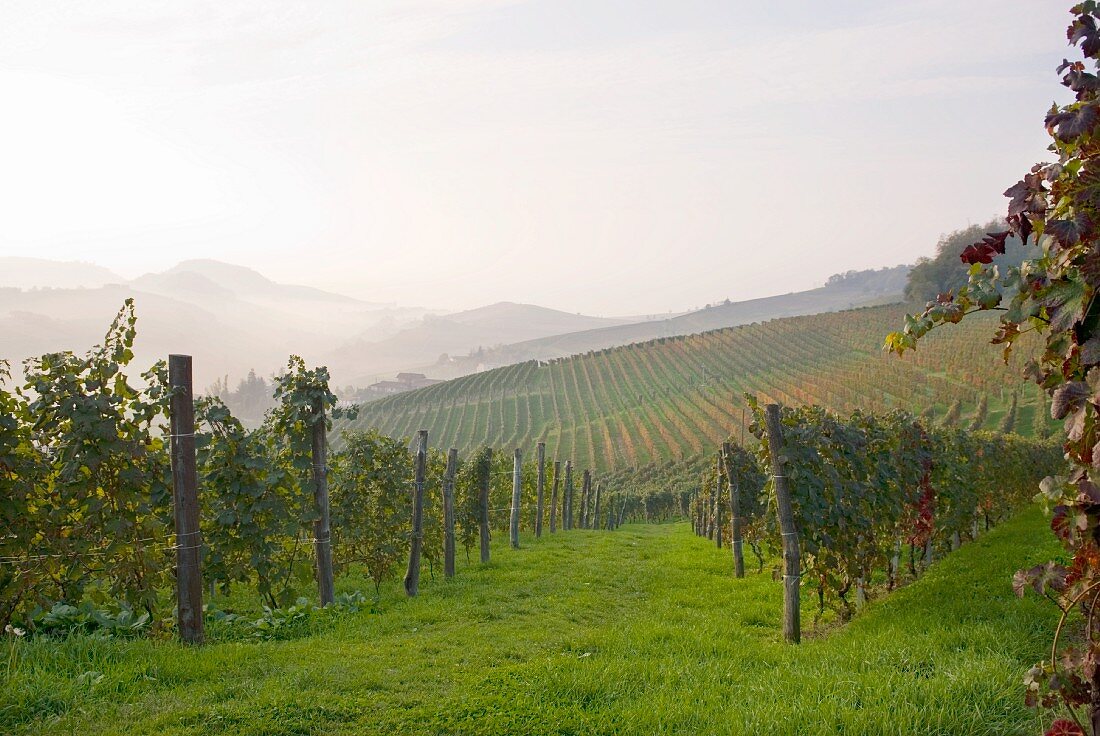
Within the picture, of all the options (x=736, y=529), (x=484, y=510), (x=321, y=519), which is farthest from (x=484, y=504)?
(x=321, y=519)

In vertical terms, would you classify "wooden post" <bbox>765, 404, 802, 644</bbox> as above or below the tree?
below

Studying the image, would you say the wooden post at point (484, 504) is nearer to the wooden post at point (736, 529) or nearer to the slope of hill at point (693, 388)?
the wooden post at point (736, 529)

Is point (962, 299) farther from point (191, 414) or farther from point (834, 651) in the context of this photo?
point (191, 414)

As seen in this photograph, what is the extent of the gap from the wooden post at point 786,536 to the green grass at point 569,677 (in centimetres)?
39

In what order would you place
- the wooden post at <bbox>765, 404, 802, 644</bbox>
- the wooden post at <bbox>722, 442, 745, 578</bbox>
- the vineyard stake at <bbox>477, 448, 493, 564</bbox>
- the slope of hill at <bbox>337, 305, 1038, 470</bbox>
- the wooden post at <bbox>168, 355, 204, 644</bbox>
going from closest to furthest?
1. the wooden post at <bbox>168, 355, 204, 644</bbox>
2. the wooden post at <bbox>765, 404, 802, 644</bbox>
3. the wooden post at <bbox>722, 442, 745, 578</bbox>
4. the vineyard stake at <bbox>477, 448, 493, 564</bbox>
5. the slope of hill at <bbox>337, 305, 1038, 470</bbox>

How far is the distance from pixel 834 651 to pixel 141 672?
4971 mm

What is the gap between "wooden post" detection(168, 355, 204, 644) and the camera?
225 inches

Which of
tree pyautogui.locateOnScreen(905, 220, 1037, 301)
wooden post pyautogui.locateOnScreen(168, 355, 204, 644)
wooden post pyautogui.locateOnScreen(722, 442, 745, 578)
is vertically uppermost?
tree pyautogui.locateOnScreen(905, 220, 1037, 301)

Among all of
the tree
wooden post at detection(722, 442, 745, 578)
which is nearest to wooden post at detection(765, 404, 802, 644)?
wooden post at detection(722, 442, 745, 578)

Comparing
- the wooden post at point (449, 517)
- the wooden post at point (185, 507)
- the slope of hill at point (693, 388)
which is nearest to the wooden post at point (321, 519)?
the wooden post at point (185, 507)

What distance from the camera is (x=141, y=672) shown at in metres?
4.68

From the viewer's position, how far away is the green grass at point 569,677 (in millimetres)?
3949

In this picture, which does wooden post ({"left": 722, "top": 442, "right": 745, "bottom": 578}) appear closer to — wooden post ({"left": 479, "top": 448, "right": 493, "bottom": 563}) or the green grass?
the green grass

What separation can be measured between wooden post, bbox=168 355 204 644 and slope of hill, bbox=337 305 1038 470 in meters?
33.8
